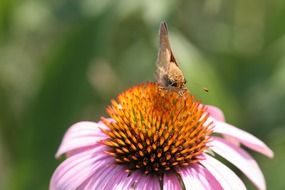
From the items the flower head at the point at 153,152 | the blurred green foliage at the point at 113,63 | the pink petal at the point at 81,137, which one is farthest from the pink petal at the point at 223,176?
the blurred green foliage at the point at 113,63

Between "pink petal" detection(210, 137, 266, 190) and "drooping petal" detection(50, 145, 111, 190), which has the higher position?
"drooping petal" detection(50, 145, 111, 190)

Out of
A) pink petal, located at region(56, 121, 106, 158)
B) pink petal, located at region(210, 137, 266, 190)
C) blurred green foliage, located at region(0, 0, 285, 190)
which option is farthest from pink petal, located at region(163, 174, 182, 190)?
blurred green foliage, located at region(0, 0, 285, 190)

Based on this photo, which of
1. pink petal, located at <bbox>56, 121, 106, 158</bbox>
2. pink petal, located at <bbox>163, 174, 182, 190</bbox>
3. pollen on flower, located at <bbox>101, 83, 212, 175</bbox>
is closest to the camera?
pink petal, located at <bbox>163, 174, 182, 190</bbox>

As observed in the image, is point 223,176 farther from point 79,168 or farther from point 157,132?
point 79,168

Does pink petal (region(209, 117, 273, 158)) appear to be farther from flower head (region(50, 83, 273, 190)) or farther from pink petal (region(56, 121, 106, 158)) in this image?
pink petal (region(56, 121, 106, 158))

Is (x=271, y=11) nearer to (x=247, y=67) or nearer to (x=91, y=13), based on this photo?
(x=247, y=67)

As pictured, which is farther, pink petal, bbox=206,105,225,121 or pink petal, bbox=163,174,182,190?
pink petal, bbox=206,105,225,121

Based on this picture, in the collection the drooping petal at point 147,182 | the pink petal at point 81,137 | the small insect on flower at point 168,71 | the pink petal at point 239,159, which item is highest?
the small insect on flower at point 168,71

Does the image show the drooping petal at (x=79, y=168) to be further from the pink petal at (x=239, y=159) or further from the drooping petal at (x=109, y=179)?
the pink petal at (x=239, y=159)

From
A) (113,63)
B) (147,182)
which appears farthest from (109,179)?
(113,63)
